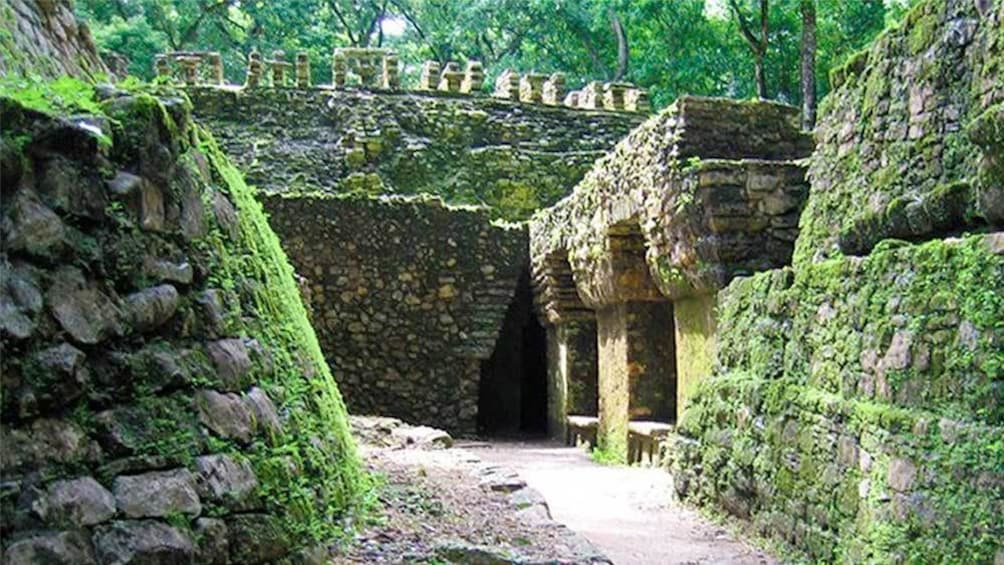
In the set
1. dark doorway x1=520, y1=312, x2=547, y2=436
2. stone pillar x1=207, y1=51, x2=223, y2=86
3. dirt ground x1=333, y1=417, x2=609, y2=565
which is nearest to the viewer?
dirt ground x1=333, y1=417, x2=609, y2=565

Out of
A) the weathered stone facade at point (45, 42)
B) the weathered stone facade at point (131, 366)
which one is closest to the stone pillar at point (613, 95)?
the weathered stone facade at point (45, 42)

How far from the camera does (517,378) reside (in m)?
16.8

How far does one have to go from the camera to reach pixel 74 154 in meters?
3.38

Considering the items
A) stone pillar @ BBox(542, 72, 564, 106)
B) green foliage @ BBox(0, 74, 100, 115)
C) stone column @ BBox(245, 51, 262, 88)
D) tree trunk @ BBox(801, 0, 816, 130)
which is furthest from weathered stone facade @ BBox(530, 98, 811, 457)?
stone column @ BBox(245, 51, 262, 88)

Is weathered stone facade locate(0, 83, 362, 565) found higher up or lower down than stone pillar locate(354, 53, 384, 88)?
lower down

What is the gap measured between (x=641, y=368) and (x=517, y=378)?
19.2ft

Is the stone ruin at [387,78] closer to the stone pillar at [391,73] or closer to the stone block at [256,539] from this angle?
the stone pillar at [391,73]

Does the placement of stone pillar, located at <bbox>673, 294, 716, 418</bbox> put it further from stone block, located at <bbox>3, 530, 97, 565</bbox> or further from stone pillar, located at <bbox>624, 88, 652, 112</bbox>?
stone pillar, located at <bbox>624, 88, 652, 112</bbox>

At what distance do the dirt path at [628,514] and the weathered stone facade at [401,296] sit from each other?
116 inches

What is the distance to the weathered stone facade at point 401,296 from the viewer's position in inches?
574

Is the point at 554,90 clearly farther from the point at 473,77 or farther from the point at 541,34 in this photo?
the point at 541,34

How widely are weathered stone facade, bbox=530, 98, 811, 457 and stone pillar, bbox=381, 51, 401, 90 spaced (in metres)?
8.80

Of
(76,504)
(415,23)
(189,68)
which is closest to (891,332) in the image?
(76,504)

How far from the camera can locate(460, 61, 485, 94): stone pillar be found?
21.3 metres
